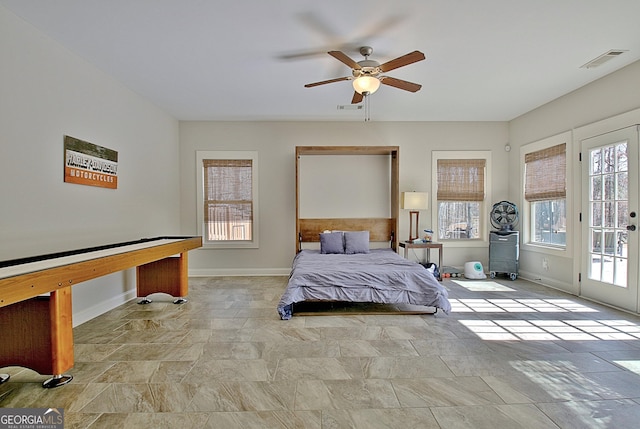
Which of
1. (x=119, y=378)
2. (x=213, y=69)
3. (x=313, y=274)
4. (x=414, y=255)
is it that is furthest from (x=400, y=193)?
(x=119, y=378)

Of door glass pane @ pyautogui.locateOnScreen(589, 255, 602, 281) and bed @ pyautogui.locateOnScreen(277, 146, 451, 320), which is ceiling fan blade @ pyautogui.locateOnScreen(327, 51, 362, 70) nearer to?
bed @ pyautogui.locateOnScreen(277, 146, 451, 320)

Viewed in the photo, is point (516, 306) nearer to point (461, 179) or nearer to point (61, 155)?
point (461, 179)

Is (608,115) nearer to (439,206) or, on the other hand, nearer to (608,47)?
(608,47)

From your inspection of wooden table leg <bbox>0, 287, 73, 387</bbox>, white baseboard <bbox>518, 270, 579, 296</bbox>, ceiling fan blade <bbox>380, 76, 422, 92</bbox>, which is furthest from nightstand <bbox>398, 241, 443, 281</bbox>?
wooden table leg <bbox>0, 287, 73, 387</bbox>

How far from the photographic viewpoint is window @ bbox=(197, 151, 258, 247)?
18.7ft

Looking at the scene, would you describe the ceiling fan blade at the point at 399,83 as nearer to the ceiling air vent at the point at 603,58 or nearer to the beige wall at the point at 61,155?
the ceiling air vent at the point at 603,58

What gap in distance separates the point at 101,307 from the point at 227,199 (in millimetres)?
2604

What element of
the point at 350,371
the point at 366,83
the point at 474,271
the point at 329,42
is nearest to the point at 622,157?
the point at 474,271

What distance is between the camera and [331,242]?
5.11 metres

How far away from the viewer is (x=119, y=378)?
2.22 meters

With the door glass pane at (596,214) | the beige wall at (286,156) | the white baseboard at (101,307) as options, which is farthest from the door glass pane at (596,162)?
the white baseboard at (101,307)

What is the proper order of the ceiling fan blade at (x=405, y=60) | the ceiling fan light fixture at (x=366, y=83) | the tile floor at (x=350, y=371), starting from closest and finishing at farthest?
the tile floor at (x=350, y=371) → the ceiling fan blade at (x=405, y=60) → the ceiling fan light fixture at (x=366, y=83)

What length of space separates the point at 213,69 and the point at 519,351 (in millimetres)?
4186

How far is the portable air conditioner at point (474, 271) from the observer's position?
17.5 feet
